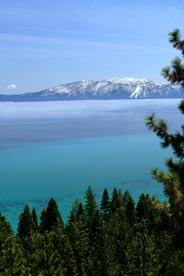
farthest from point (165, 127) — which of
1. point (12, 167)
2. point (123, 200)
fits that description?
point (12, 167)

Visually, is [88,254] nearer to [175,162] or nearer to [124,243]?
[124,243]

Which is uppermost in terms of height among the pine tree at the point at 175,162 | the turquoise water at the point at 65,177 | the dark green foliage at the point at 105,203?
the turquoise water at the point at 65,177

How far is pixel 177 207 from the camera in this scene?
13.3m

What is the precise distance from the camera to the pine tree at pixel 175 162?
1311cm

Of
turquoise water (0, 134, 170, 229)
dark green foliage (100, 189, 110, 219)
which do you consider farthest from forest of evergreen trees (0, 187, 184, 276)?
turquoise water (0, 134, 170, 229)

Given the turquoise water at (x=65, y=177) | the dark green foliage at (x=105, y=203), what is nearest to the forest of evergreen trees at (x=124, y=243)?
the dark green foliage at (x=105, y=203)

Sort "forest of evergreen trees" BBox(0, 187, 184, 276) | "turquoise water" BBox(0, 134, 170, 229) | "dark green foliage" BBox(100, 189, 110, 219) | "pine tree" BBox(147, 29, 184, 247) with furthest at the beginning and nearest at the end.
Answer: "turquoise water" BBox(0, 134, 170, 229) → "dark green foliage" BBox(100, 189, 110, 219) → "forest of evergreen trees" BBox(0, 187, 184, 276) → "pine tree" BBox(147, 29, 184, 247)

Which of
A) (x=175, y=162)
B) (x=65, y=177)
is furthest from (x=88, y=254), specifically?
(x=65, y=177)

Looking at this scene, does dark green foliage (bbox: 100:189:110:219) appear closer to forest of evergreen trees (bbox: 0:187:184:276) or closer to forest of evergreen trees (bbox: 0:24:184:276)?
forest of evergreen trees (bbox: 0:24:184:276)

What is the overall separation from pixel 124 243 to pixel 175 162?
39.8 meters

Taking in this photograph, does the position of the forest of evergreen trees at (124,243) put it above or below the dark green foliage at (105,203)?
below

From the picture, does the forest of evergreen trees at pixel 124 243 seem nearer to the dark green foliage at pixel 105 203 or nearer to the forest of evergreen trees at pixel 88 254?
the forest of evergreen trees at pixel 88 254

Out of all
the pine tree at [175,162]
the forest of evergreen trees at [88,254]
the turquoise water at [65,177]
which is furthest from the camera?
the turquoise water at [65,177]

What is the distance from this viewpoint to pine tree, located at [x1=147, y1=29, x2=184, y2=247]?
13.1 m
